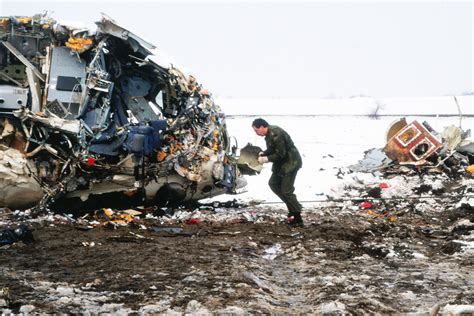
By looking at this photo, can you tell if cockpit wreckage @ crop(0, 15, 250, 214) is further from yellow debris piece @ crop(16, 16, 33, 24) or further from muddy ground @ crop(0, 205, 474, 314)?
muddy ground @ crop(0, 205, 474, 314)

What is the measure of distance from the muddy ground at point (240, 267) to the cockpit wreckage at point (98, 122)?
633mm

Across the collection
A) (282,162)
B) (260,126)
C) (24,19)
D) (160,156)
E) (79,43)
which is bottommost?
(160,156)

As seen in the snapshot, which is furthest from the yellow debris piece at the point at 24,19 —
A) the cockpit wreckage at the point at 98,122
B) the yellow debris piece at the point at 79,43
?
the yellow debris piece at the point at 79,43

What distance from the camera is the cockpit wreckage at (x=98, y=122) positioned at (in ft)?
22.1

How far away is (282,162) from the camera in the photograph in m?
6.64

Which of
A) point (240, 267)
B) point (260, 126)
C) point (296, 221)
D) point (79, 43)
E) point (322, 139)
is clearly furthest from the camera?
point (322, 139)

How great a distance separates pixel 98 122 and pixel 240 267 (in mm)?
3775

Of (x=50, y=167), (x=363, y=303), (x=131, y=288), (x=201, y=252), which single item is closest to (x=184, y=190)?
(x=50, y=167)

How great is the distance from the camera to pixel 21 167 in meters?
6.52

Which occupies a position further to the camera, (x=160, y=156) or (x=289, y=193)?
(x=160, y=156)

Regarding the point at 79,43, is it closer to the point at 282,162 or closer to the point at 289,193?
the point at 282,162

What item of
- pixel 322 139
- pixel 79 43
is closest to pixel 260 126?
pixel 79 43

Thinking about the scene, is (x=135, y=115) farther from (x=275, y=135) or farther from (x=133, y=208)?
(x=275, y=135)

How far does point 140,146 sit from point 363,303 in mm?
4331
